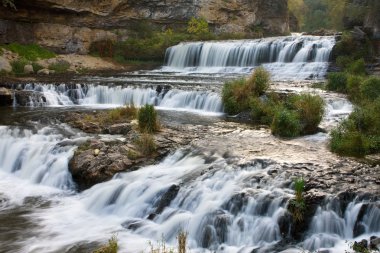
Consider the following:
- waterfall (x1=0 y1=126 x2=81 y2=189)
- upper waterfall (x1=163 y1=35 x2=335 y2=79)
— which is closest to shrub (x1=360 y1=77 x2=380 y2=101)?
upper waterfall (x1=163 y1=35 x2=335 y2=79)

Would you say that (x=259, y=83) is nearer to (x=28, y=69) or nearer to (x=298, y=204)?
(x=298, y=204)

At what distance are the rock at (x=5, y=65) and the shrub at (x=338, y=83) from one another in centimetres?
1956

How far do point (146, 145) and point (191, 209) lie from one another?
3.62 meters

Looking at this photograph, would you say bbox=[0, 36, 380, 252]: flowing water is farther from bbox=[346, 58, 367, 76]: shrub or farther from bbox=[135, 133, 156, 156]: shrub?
bbox=[346, 58, 367, 76]: shrub

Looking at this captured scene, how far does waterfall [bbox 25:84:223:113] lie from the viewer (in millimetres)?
21672

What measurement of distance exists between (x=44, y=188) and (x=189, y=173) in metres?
4.52

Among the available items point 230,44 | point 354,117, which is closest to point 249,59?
point 230,44

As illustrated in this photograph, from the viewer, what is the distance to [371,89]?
17.6 meters

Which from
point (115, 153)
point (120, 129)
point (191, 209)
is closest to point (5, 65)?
point (120, 129)

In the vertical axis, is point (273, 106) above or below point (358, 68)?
below

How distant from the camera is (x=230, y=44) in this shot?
113 ft

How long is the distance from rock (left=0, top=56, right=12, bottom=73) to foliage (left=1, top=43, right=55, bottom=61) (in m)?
2.43

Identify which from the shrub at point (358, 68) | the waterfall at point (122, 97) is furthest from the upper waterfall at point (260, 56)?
the waterfall at point (122, 97)

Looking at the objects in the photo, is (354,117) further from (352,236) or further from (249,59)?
(249,59)
